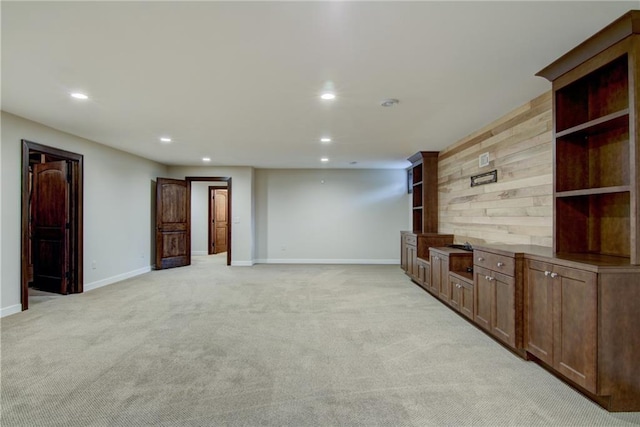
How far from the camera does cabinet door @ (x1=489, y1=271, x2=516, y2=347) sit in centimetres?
278

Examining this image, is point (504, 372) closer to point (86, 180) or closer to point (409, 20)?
point (409, 20)

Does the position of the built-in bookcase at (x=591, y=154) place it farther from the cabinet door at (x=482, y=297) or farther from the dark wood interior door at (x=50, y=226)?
the dark wood interior door at (x=50, y=226)

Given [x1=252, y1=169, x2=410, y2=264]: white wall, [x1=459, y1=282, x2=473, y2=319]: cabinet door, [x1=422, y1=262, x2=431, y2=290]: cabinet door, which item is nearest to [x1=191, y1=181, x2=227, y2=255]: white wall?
[x1=252, y1=169, x2=410, y2=264]: white wall

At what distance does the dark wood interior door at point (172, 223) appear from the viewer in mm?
7281

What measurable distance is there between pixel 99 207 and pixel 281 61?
4743 mm

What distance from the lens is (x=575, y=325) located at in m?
2.15

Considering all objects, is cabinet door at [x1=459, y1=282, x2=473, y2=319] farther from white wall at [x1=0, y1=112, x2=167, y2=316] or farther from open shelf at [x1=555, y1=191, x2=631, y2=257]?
white wall at [x1=0, y1=112, x2=167, y2=316]

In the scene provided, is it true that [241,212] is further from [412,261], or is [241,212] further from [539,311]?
[539,311]

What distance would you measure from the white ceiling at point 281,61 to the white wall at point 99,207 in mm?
415

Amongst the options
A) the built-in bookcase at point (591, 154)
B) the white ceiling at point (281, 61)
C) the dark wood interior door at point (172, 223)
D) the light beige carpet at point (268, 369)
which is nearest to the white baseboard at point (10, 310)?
the light beige carpet at point (268, 369)

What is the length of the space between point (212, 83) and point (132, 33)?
2.81 feet

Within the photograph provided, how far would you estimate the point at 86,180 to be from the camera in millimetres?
5258

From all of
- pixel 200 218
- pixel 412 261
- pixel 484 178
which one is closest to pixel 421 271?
pixel 412 261

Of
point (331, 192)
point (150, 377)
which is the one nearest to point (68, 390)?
point (150, 377)
